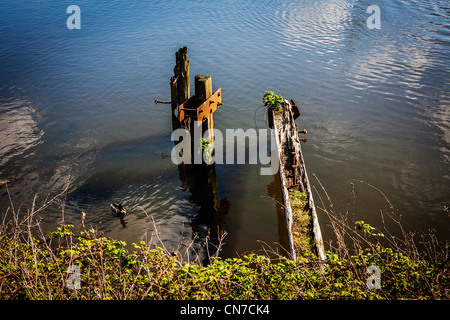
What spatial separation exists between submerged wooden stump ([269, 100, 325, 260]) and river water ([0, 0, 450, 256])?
1298 millimetres

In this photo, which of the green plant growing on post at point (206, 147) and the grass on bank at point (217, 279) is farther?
the green plant growing on post at point (206, 147)

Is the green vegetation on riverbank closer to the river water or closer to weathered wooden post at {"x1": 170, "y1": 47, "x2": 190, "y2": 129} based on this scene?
the river water

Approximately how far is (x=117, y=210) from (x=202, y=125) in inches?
122

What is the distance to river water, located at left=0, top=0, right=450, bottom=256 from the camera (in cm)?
899

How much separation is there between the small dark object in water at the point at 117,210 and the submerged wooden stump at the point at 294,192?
4.08 m

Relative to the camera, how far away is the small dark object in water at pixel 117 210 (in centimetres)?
840

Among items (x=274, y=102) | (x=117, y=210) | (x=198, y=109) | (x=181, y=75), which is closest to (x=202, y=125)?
(x=198, y=109)

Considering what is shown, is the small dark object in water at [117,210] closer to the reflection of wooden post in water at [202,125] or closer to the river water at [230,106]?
the river water at [230,106]

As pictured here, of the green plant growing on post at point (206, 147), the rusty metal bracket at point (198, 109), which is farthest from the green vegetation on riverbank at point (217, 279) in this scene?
the green plant growing on post at point (206, 147)

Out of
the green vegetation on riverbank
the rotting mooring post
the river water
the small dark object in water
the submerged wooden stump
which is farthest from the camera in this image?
the river water

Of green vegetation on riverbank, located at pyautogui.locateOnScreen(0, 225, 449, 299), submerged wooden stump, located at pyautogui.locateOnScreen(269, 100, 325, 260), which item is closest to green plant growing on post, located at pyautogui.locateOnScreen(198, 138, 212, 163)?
submerged wooden stump, located at pyautogui.locateOnScreen(269, 100, 325, 260)

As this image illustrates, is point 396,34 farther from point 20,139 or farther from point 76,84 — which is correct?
point 20,139

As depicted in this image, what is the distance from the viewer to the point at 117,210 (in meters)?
8.40
